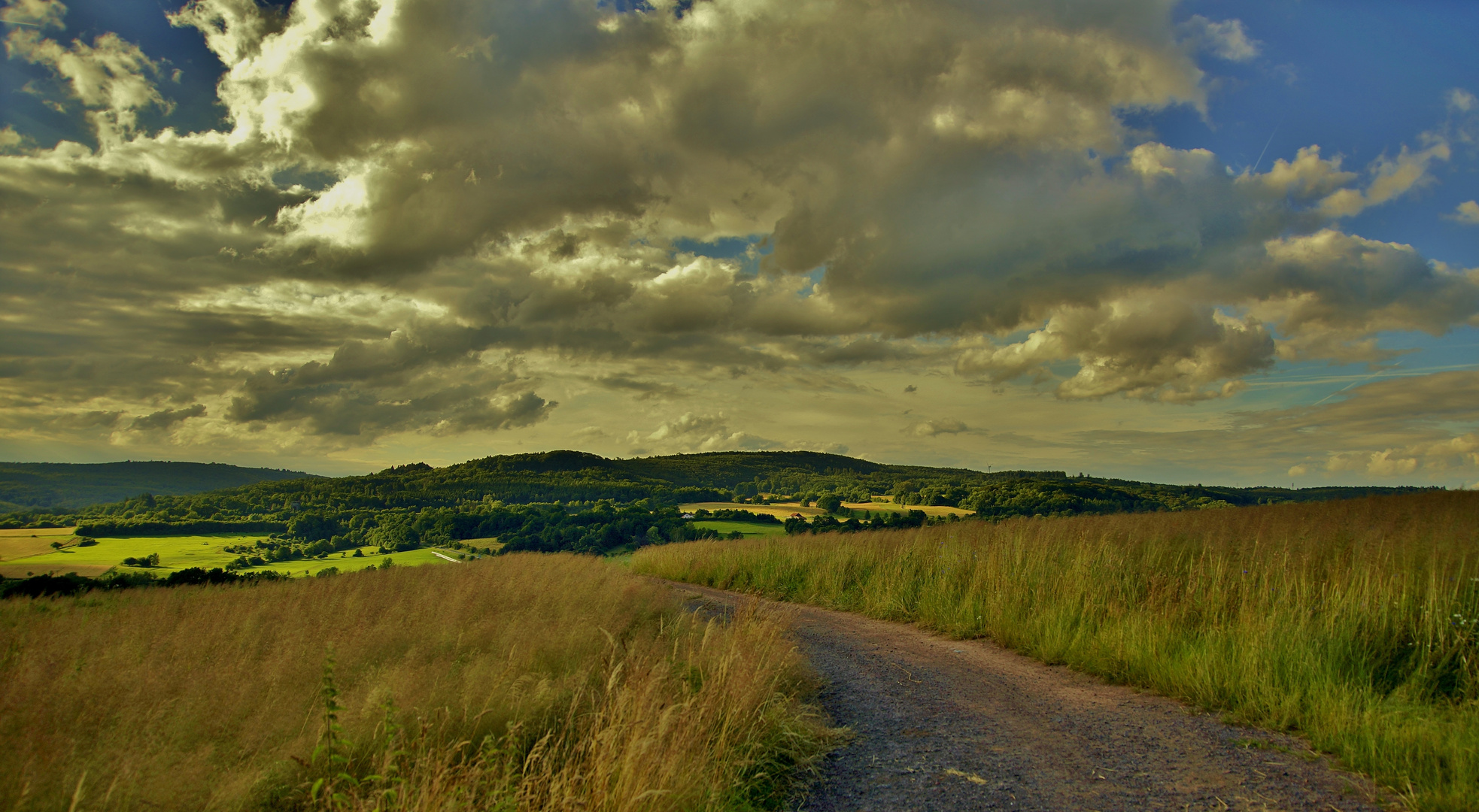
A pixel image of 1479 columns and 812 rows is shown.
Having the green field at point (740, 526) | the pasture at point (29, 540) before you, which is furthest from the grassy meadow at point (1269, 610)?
the pasture at point (29, 540)

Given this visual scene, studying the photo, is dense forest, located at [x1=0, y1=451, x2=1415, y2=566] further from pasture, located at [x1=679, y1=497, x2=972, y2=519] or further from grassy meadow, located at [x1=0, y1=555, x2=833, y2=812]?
grassy meadow, located at [x1=0, y1=555, x2=833, y2=812]

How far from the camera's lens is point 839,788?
519 cm

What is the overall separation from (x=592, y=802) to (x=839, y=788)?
6.64 ft

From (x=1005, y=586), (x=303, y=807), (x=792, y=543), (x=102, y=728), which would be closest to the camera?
(x=303, y=807)

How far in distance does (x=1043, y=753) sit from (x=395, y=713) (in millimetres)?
5179

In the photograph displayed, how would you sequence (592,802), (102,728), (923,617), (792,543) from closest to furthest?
(592,802), (102,728), (923,617), (792,543)

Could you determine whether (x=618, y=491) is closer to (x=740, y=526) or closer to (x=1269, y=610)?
(x=740, y=526)

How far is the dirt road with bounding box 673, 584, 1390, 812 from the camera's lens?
4.73 metres

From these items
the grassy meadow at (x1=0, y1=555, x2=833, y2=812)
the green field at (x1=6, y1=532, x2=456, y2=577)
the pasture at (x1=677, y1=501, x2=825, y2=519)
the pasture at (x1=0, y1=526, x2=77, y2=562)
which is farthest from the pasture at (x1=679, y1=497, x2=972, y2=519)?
the pasture at (x1=0, y1=526, x2=77, y2=562)

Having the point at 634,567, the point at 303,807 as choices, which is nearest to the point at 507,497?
the point at 634,567

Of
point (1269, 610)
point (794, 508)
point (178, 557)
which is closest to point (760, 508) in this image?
point (794, 508)

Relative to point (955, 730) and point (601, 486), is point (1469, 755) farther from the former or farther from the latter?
point (601, 486)

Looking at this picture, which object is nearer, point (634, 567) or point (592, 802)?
point (592, 802)

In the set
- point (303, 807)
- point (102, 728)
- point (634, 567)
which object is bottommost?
point (634, 567)
